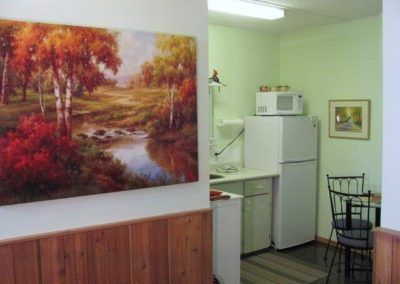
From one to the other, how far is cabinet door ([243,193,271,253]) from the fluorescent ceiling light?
74.1 inches

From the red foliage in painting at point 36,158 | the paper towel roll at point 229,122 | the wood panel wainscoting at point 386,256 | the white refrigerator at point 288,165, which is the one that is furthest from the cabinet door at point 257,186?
the red foliage in painting at point 36,158

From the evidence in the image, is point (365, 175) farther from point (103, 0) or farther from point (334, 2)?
point (103, 0)

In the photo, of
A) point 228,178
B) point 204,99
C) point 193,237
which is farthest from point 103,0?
point 228,178

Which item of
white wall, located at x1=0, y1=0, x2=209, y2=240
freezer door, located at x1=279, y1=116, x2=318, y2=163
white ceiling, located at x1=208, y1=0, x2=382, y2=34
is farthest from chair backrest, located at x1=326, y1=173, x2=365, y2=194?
white wall, located at x1=0, y1=0, x2=209, y2=240

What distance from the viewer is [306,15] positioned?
165 inches

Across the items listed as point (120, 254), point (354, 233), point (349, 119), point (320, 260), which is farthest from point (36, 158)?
point (349, 119)

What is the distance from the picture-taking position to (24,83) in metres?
2.05

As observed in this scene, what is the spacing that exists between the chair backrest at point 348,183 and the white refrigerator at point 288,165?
0.23 metres

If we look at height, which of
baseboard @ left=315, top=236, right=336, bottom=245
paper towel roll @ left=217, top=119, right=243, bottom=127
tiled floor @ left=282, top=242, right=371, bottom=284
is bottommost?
tiled floor @ left=282, top=242, right=371, bottom=284

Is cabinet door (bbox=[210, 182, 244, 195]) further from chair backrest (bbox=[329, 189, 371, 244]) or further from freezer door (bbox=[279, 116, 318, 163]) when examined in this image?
chair backrest (bbox=[329, 189, 371, 244])

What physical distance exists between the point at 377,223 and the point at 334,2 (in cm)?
210

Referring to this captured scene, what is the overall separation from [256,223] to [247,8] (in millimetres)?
2235

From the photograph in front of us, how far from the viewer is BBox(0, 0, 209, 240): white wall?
2.10 metres

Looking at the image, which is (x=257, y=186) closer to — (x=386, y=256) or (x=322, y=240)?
(x=322, y=240)
